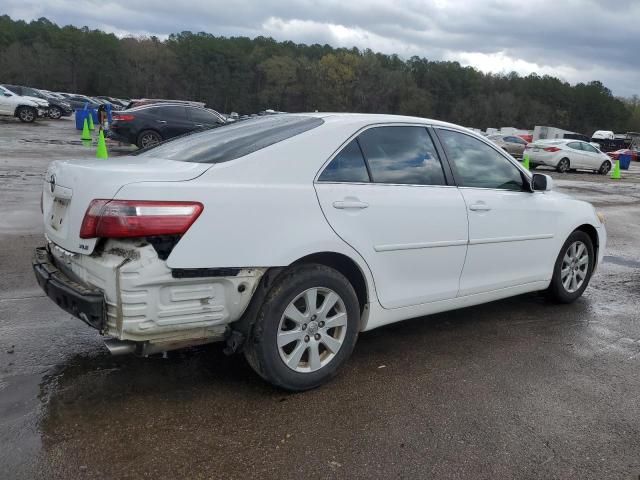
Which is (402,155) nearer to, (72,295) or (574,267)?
(72,295)

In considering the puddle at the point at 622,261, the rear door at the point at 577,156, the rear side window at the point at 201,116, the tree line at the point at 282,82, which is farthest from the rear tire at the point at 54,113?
the tree line at the point at 282,82

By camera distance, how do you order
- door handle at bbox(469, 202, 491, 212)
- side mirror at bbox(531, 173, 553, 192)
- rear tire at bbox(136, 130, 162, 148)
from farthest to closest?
rear tire at bbox(136, 130, 162, 148) < side mirror at bbox(531, 173, 553, 192) < door handle at bbox(469, 202, 491, 212)

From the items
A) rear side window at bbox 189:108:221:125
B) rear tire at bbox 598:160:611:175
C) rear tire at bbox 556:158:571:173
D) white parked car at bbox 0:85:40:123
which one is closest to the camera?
rear side window at bbox 189:108:221:125

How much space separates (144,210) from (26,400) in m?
1.33

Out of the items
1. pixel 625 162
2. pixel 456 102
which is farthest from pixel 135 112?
pixel 456 102

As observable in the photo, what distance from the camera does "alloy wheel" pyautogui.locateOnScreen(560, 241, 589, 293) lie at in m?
5.38

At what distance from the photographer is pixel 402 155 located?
4.08 m

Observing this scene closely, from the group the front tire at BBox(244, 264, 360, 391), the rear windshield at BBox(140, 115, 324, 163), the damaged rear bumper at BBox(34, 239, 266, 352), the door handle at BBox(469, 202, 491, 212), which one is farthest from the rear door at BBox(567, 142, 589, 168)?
the damaged rear bumper at BBox(34, 239, 266, 352)

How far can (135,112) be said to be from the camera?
17719 millimetres

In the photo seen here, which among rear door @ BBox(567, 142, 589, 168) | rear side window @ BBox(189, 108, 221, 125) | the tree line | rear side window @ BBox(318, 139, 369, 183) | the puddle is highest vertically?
the tree line

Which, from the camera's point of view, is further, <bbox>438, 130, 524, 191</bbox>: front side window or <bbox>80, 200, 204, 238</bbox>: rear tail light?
<bbox>438, 130, 524, 191</bbox>: front side window

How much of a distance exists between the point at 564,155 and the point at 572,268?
70.3 feet

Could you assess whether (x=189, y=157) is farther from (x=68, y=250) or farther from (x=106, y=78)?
(x=106, y=78)

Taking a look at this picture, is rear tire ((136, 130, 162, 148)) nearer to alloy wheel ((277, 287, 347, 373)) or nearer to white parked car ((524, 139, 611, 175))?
alloy wheel ((277, 287, 347, 373))
